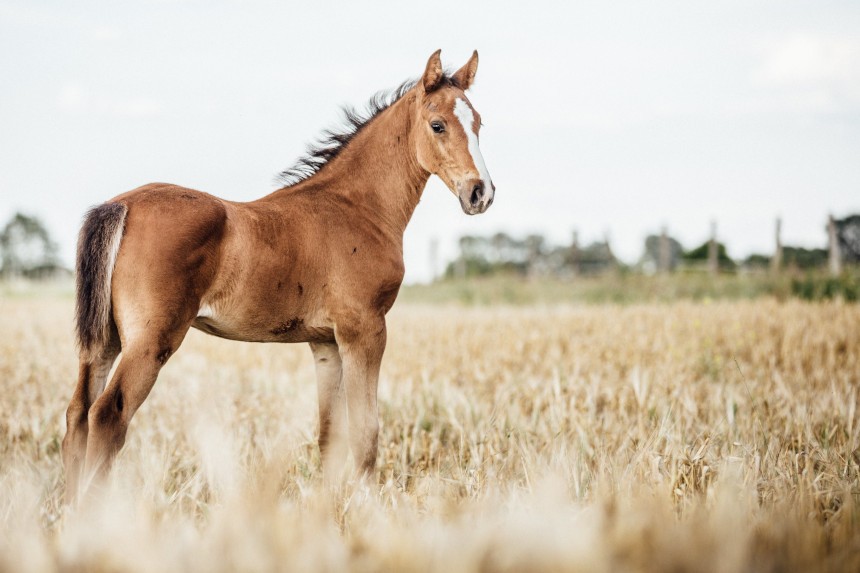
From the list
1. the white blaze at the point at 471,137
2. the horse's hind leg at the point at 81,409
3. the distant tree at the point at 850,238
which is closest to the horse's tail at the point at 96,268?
the horse's hind leg at the point at 81,409

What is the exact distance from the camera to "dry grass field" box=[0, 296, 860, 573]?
1905 mm

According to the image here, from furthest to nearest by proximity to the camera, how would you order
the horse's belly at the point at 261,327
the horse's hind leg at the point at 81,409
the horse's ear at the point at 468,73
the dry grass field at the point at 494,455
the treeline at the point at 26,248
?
the treeline at the point at 26,248 < the horse's ear at the point at 468,73 < the horse's belly at the point at 261,327 < the horse's hind leg at the point at 81,409 < the dry grass field at the point at 494,455

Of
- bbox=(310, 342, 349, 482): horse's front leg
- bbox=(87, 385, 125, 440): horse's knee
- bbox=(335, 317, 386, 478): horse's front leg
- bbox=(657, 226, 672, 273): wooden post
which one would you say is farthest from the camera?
bbox=(657, 226, 672, 273): wooden post

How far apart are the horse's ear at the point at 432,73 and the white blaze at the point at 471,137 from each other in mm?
234

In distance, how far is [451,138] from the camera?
4465mm

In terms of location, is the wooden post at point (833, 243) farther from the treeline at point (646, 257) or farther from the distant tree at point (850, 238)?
the distant tree at point (850, 238)

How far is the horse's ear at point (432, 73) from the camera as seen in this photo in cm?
451

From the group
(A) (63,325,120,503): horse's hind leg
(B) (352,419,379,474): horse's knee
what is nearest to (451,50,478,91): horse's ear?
(B) (352,419,379,474): horse's knee

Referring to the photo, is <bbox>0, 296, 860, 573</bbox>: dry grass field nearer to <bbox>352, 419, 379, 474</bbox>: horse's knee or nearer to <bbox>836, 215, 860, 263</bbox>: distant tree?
<bbox>352, 419, 379, 474</bbox>: horse's knee

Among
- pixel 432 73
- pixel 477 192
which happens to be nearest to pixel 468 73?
pixel 432 73

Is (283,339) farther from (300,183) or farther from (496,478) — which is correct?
(496,478)

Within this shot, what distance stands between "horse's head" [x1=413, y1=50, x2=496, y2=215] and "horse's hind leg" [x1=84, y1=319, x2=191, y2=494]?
1902mm

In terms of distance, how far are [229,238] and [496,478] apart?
1998 mm

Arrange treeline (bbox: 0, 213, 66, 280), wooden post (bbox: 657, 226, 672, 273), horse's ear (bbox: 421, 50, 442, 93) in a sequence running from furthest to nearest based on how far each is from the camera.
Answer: treeline (bbox: 0, 213, 66, 280), wooden post (bbox: 657, 226, 672, 273), horse's ear (bbox: 421, 50, 442, 93)
